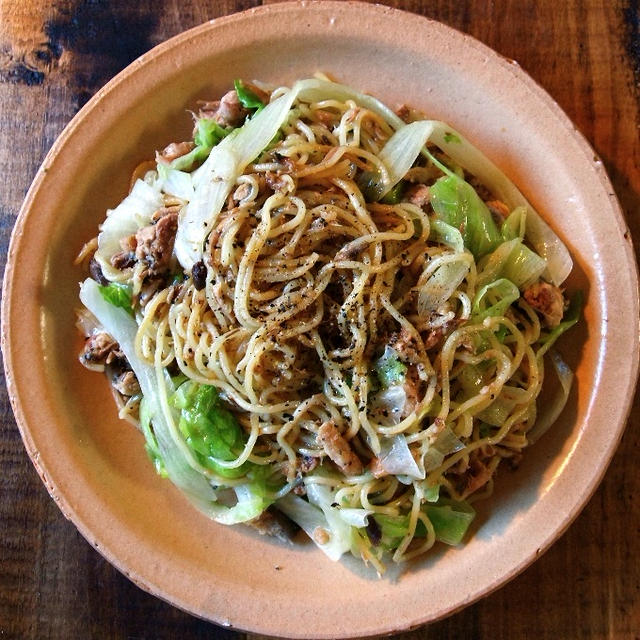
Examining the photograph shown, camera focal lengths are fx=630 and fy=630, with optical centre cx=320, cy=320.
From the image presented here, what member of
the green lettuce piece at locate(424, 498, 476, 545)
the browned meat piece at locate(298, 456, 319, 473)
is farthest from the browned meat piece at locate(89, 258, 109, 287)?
the green lettuce piece at locate(424, 498, 476, 545)

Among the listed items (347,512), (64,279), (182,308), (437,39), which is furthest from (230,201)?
(347,512)

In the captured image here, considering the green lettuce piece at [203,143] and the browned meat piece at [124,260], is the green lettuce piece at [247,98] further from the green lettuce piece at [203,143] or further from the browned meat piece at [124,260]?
the browned meat piece at [124,260]

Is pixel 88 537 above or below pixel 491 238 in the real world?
below

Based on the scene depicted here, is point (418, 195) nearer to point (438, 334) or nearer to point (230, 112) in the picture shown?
point (438, 334)

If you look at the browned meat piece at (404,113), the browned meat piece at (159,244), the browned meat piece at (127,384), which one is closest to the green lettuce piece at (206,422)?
the browned meat piece at (127,384)

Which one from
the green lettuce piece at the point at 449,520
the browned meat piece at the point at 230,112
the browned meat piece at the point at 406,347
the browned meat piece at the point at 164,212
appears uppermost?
the browned meat piece at the point at 230,112

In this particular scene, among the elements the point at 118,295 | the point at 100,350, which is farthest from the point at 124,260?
the point at 100,350

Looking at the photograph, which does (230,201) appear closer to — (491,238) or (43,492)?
(491,238)
